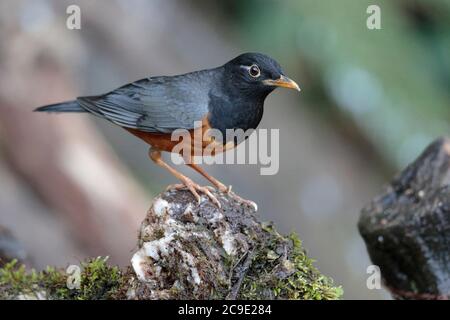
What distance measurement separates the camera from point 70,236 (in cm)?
957

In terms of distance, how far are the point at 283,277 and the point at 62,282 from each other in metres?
1.27

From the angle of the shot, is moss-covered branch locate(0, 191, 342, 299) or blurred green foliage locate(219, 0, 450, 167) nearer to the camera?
moss-covered branch locate(0, 191, 342, 299)

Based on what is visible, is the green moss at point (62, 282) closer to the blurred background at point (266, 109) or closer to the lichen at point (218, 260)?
the lichen at point (218, 260)

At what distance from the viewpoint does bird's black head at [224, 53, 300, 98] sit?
5.14 meters

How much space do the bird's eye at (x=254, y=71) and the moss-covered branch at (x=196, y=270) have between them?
4.80 ft

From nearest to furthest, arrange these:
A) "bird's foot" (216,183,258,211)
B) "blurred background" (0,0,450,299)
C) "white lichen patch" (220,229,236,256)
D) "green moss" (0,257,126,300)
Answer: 1. "green moss" (0,257,126,300)
2. "white lichen patch" (220,229,236,256)
3. "bird's foot" (216,183,258,211)
4. "blurred background" (0,0,450,299)

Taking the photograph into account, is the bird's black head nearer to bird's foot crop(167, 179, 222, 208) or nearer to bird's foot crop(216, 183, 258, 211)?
bird's foot crop(216, 183, 258, 211)

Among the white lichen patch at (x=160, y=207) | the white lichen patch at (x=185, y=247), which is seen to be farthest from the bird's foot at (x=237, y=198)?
the white lichen patch at (x=160, y=207)

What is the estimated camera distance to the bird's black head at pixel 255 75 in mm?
5141

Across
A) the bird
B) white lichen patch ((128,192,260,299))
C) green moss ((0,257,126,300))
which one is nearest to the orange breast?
the bird

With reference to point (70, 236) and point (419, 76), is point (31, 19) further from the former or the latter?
point (419, 76)

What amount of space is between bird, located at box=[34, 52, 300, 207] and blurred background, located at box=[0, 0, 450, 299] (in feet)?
12.8

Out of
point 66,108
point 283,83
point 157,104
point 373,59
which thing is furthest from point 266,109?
point 283,83
